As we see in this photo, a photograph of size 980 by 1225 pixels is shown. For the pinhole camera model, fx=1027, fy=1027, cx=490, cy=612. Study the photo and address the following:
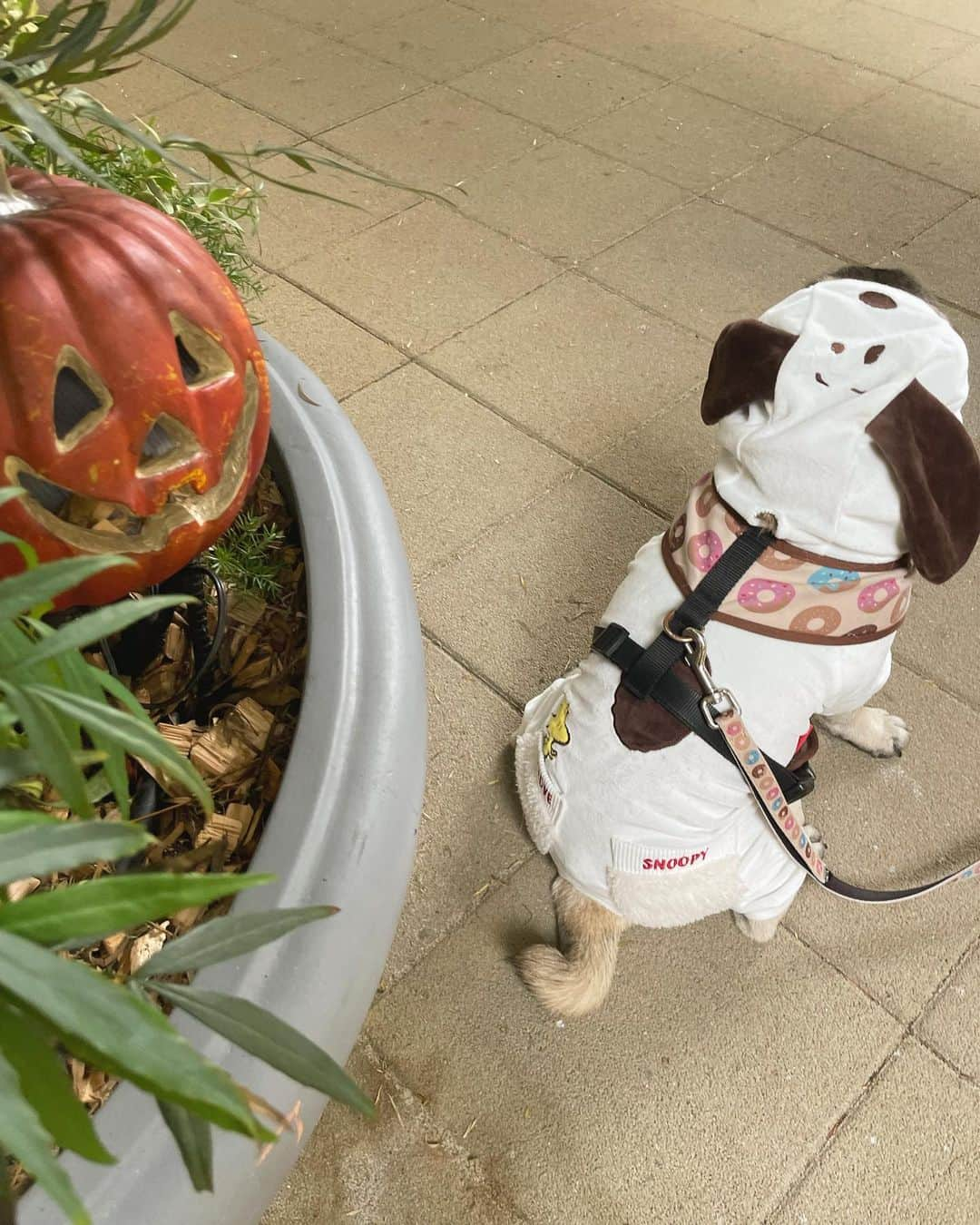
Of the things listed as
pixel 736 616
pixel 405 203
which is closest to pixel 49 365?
pixel 736 616

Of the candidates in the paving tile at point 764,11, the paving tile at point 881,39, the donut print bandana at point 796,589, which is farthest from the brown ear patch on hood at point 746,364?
the paving tile at point 764,11

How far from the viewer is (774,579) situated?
1294mm

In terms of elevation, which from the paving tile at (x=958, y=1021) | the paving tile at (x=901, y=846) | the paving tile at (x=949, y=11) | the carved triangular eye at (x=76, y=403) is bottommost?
the paving tile at (x=958, y=1021)

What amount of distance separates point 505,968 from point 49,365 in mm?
1123

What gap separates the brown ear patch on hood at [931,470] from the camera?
116 cm

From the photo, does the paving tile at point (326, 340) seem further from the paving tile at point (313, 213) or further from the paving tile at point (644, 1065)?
the paving tile at point (644, 1065)

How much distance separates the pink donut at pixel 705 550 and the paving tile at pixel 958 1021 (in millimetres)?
802

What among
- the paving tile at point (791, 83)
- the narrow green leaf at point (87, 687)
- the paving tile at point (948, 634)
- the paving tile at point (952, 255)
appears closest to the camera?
the narrow green leaf at point (87, 687)

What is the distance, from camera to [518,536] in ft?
7.25

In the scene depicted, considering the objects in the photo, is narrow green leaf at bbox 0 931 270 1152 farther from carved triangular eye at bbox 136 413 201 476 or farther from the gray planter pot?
carved triangular eye at bbox 136 413 201 476

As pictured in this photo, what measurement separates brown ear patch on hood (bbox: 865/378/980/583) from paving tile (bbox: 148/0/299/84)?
3229mm

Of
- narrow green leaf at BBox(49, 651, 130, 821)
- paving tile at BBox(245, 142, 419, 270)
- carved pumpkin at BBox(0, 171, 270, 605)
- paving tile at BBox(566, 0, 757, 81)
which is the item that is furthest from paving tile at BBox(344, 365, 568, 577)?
paving tile at BBox(566, 0, 757, 81)

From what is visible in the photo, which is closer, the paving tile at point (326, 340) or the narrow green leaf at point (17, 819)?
the narrow green leaf at point (17, 819)

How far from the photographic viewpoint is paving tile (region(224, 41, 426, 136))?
344 centimetres
